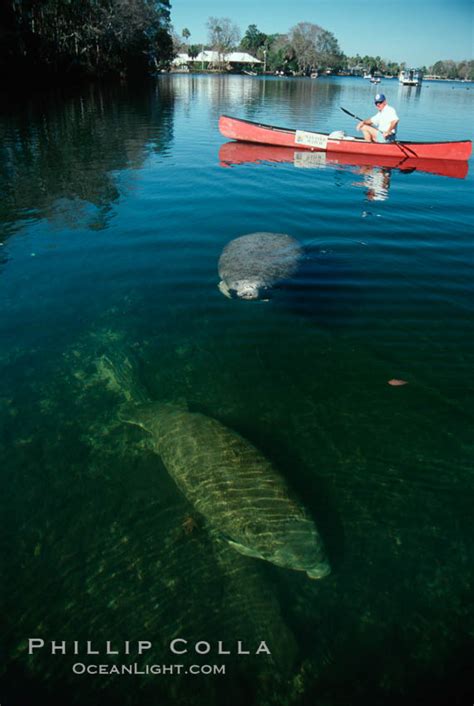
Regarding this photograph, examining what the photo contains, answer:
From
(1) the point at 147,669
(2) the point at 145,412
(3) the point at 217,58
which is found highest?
(3) the point at 217,58

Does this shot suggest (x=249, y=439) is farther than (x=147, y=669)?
Yes

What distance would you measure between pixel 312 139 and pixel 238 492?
738 inches

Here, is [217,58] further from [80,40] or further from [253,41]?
[80,40]

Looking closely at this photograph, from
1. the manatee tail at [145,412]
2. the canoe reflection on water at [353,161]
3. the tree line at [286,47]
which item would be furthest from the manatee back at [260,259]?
the tree line at [286,47]

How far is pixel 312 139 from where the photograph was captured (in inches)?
728

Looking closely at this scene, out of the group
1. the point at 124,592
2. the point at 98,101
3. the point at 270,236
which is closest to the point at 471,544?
the point at 124,592

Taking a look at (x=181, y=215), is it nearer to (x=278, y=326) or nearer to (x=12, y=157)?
(x=278, y=326)

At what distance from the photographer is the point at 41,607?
341 centimetres

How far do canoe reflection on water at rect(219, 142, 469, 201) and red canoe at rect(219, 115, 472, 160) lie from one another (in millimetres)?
324

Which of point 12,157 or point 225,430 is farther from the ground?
point 12,157

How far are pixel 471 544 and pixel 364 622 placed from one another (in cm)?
132

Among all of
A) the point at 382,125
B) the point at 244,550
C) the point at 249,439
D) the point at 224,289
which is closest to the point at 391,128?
the point at 382,125

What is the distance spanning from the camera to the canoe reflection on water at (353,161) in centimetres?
1684

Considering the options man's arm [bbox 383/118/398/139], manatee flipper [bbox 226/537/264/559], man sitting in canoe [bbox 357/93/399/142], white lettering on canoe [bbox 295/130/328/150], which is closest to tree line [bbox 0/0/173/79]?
white lettering on canoe [bbox 295/130/328/150]
